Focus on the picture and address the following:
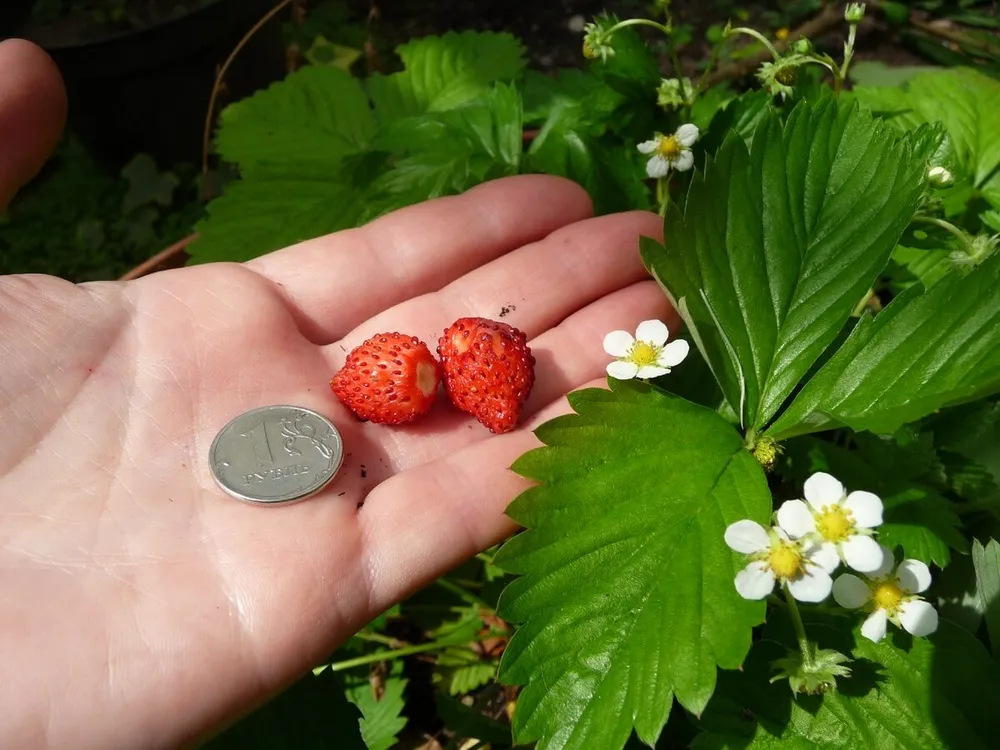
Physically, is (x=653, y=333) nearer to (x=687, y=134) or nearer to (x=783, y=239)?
(x=783, y=239)

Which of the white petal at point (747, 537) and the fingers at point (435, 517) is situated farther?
the fingers at point (435, 517)

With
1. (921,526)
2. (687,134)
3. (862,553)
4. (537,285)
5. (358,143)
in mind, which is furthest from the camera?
(358,143)

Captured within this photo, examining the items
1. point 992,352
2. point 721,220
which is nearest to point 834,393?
point 992,352

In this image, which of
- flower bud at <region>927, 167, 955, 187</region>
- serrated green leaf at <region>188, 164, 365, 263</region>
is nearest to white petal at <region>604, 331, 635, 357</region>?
flower bud at <region>927, 167, 955, 187</region>

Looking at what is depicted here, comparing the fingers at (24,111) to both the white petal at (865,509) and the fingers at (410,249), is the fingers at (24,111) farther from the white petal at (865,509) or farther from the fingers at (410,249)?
the white petal at (865,509)

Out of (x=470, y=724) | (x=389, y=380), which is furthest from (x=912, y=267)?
(x=470, y=724)

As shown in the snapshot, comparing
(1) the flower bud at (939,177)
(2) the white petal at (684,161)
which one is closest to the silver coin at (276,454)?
(2) the white petal at (684,161)
